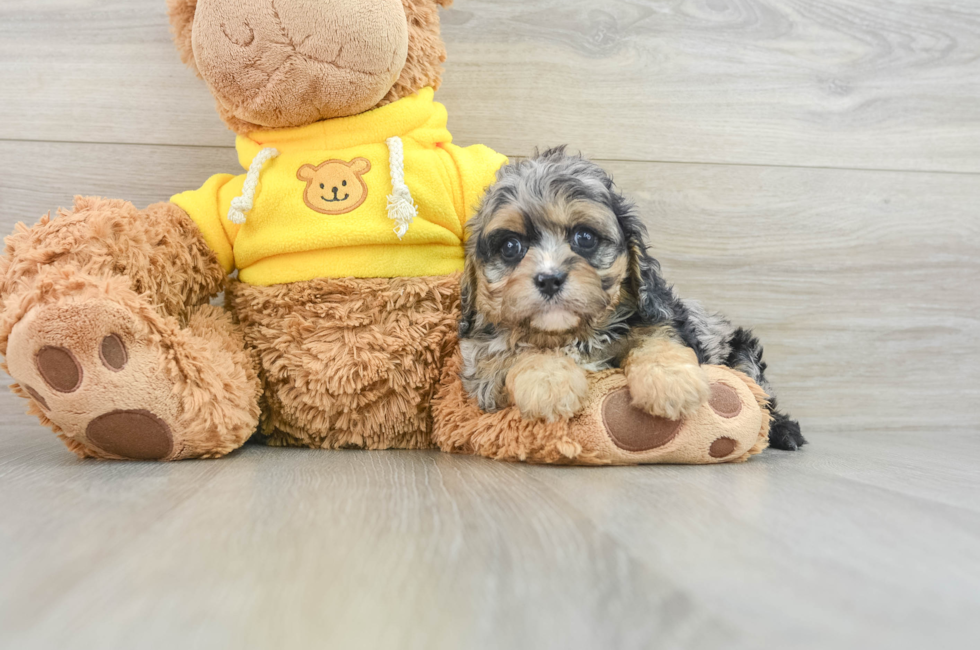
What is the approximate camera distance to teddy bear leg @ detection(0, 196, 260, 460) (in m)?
1.33

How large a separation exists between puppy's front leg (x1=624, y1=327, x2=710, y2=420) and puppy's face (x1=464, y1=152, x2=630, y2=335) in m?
0.16

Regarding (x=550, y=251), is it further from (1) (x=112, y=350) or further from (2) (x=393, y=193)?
(1) (x=112, y=350)

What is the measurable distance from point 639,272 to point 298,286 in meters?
0.83

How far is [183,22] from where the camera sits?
1.69m

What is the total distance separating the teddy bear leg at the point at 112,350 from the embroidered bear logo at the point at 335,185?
1.18 feet

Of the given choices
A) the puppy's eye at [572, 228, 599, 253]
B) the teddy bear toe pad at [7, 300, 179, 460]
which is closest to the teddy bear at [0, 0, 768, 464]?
the teddy bear toe pad at [7, 300, 179, 460]

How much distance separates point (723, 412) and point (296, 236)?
1072 mm

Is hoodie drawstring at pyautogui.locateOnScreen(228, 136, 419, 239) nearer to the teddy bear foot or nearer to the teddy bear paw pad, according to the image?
the teddy bear foot

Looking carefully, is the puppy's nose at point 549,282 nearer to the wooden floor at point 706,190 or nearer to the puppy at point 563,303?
the puppy at point 563,303

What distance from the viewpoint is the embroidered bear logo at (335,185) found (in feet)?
5.43

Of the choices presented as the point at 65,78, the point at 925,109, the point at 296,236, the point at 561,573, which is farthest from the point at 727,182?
the point at 65,78

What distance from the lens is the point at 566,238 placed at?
1465 mm

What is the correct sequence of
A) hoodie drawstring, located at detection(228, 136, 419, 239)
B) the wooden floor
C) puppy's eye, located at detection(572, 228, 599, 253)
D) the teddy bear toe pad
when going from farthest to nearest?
hoodie drawstring, located at detection(228, 136, 419, 239) → puppy's eye, located at detection(572, 228, 599, 253) → the teddy bear toe pad → the wooden floor

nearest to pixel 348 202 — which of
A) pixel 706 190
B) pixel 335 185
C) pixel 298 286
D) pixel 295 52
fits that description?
pixel 335 185
